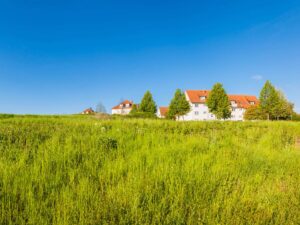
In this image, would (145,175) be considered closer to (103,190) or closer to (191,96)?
(103,190)

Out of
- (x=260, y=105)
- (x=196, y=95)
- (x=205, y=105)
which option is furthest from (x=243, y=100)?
(x=260, y=105)

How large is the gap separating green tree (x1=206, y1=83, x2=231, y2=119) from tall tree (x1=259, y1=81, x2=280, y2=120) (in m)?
10.2

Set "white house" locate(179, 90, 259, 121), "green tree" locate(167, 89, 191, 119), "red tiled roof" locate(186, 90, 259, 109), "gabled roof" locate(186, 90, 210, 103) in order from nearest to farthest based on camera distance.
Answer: "green tree" locate(167, 89, 191, 119)
"white house" locate(179, 90, 259, 121)
"gabled roof" locate(186, 90, 210, 103)
"red tiled roof" locate(186, 90, 259, 109)

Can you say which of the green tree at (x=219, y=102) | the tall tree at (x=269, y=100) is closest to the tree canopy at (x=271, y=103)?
the tall tree at (x=269, y=100)

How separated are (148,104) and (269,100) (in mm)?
32961

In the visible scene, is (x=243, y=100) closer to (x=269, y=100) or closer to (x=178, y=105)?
(x=269, y=100)

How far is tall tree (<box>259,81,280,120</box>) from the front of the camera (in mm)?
50656

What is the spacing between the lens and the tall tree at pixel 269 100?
5066cm

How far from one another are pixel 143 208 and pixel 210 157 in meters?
2.37

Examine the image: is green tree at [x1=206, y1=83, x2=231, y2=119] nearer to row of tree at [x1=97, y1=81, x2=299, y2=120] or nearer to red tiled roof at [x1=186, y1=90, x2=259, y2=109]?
row of tree at [x1=97, y1=81, x2=299, y2=120]

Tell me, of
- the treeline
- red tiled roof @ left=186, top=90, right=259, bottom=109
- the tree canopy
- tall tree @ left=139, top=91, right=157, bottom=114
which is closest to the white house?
red tiled roof @ left=186, top=90, right=259, bottom=109

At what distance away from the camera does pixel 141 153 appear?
4055mm

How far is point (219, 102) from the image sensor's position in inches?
2007

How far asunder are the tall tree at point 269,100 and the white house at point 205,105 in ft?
68.3
